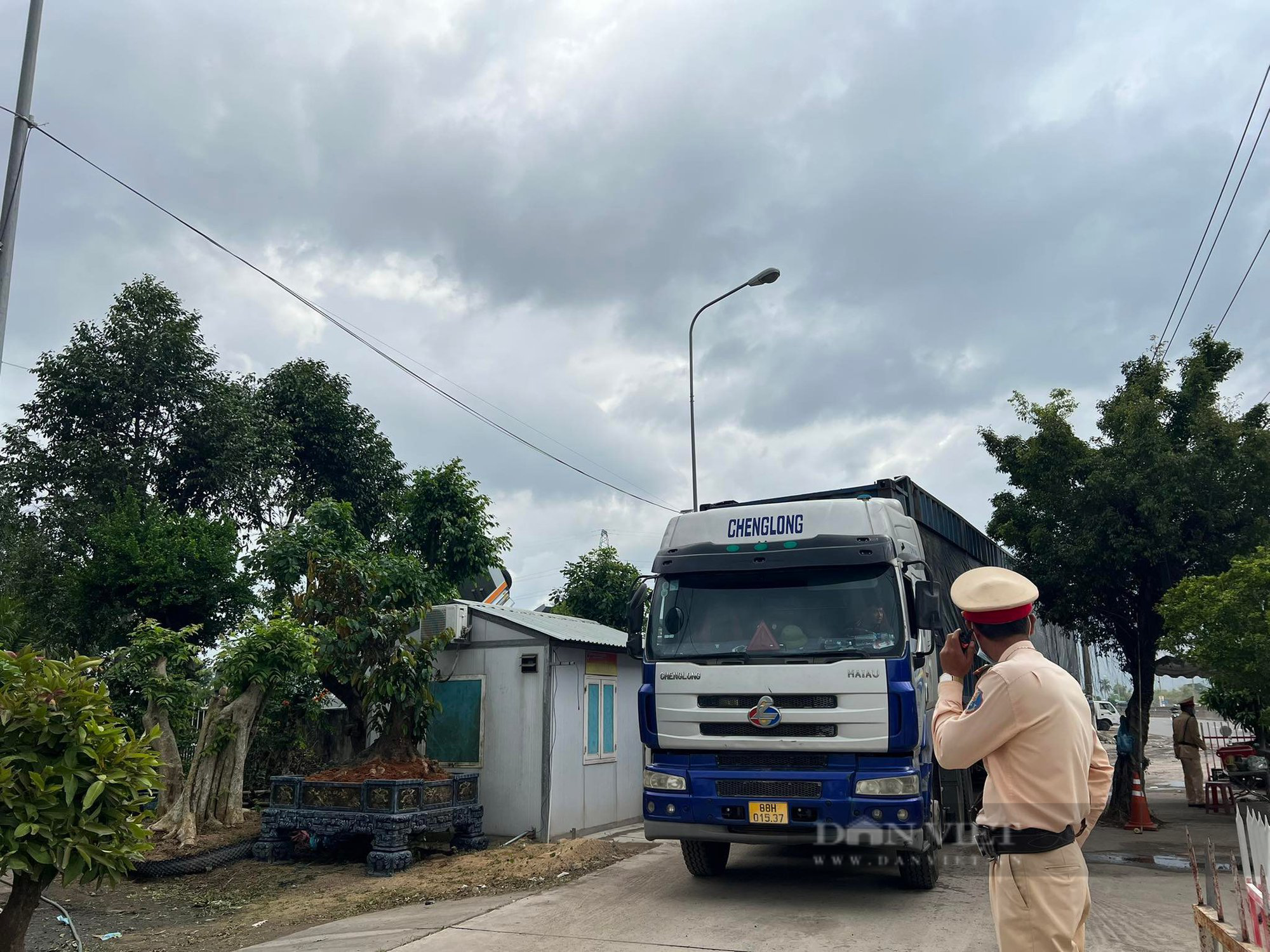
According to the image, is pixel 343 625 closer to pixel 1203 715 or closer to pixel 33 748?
pixel 33 748

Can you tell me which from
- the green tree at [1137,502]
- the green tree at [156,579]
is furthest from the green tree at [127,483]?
the green tree at [1137,502]

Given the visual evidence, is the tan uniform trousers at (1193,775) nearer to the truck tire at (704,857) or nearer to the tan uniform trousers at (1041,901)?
the truck tire at (704,857)

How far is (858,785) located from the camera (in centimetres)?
710

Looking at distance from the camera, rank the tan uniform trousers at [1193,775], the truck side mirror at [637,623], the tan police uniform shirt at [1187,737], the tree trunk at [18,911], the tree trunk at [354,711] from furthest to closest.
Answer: the tan police uniform shirt at [1187,737]
the tan uniform trousers at [1193,775]
the tree trunk at [354,711]
the truck side mirror at [637,623]
the tree trunk at [18,911]

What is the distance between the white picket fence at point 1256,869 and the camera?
2.89 metres

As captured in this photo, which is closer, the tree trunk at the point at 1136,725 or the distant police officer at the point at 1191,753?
the tree trunk at the point at 1136,725

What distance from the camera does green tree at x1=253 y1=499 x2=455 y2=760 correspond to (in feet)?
37.7

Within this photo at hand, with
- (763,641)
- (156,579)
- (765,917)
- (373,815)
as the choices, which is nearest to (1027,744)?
(763,641)

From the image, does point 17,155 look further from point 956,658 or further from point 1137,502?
point 1137,502

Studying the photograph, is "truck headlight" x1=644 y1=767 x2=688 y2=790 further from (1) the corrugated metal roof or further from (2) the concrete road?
(1) the corrugated metal roof

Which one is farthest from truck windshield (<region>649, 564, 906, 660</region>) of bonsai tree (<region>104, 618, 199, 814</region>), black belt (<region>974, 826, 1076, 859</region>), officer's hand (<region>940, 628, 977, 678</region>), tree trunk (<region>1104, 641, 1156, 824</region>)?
tree trunk (<region>1104, 641, 1156, 824</region>)

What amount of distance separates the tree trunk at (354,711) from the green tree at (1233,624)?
10224 mm

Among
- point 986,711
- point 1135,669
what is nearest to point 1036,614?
point 1135,669

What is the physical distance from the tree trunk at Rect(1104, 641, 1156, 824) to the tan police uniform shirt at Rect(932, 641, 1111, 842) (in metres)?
11.3
